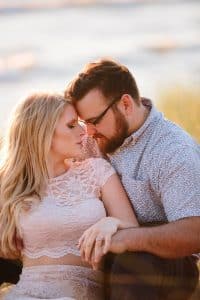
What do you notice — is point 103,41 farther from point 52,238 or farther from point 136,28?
point 52,238

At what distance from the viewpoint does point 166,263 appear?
4.16 metres

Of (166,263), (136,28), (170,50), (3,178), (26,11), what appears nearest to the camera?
(166,263)

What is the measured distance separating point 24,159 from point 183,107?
3.37 meters

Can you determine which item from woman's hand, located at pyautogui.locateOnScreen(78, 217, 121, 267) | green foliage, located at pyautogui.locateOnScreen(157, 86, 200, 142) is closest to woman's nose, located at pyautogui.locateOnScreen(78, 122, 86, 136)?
woman's hand, located at pyautogui.locateOnScreen(78, 217, 121, 267)

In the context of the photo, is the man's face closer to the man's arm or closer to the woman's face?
the woman's face

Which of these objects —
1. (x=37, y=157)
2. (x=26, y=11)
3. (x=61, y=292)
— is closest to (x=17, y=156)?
(x=37, y=157)

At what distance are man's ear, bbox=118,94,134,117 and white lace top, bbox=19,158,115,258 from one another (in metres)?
0.22

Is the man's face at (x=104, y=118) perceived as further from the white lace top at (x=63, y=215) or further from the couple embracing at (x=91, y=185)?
the white lace top at (x=63, y=215)

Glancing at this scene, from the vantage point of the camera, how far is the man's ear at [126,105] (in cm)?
443

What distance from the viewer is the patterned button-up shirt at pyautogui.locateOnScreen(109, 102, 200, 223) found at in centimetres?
424

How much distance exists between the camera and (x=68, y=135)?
4.37 metres

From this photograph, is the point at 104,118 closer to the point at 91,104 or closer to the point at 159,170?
the point at 91,104

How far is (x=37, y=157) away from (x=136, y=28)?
456 inches

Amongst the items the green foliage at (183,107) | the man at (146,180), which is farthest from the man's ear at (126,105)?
the green foliage at (183,107)
